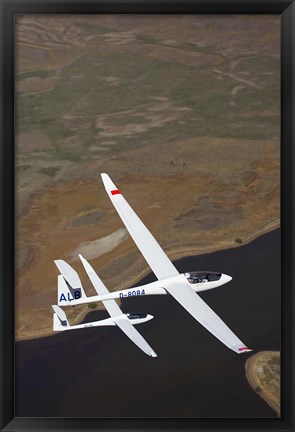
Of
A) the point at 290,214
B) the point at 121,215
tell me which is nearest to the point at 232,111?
the point at 290,214

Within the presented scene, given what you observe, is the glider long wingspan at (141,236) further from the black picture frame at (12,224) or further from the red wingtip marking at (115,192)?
the black picture frame at (12,224)

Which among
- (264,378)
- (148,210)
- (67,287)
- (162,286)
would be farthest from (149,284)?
(264,378)

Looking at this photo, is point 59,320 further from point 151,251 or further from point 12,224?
point 151,251

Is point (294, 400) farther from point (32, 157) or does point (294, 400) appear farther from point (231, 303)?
point (32, 157)

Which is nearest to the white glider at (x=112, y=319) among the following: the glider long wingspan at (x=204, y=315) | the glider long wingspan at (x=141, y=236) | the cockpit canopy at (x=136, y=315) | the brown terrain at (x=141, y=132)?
the cockpit canopy at (x=136, y=315)

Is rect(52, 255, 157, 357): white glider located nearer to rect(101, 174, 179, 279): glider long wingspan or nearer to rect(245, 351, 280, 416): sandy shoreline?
rect(101, 174, 179, 279): glider long wingspan

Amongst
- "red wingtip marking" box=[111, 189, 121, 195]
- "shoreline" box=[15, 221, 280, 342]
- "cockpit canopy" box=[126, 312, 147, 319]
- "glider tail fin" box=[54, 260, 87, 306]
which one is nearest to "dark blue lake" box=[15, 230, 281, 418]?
"cockpit canopy" box=[126, 312, 147, 319]
